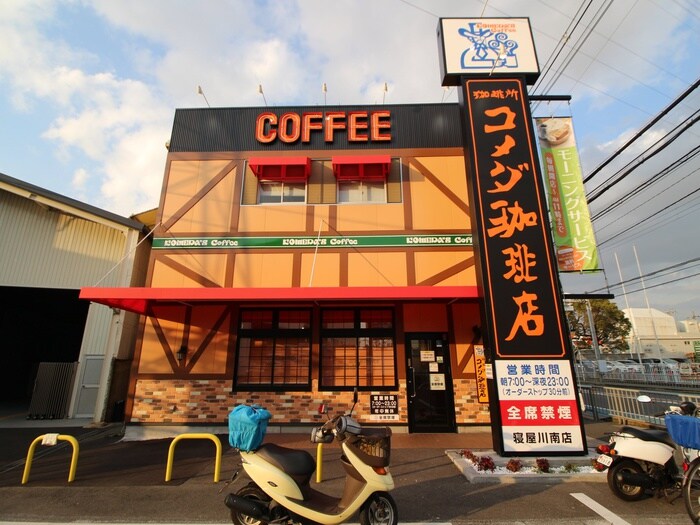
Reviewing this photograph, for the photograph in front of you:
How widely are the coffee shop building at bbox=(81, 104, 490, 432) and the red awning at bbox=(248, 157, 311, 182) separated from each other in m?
0.06

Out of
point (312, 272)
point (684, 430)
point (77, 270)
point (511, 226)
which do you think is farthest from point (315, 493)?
point (77, 270)

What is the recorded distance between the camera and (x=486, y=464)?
18.9 feet

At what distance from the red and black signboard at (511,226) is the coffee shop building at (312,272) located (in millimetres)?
1292

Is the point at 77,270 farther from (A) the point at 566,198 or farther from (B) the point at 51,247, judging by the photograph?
(A) the point at 566,198

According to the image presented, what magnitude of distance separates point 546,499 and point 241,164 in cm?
1026

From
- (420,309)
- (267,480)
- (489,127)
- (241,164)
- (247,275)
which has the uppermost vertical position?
(241,164)

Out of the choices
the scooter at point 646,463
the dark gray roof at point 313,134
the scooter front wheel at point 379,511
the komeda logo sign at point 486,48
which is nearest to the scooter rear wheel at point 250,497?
the scooter front wheel at point 379,511

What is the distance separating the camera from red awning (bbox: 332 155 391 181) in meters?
10.1

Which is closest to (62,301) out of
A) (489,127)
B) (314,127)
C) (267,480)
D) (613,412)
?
(314,127)

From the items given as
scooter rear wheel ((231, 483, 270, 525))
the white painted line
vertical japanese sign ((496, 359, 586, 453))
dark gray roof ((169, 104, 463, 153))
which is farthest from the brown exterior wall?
scooter rear wheel ((231, 483, 270, 525))

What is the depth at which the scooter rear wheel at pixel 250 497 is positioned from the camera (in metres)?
3.88

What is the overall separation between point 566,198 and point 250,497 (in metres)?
8.85

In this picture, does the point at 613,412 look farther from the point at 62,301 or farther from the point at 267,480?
the point at 62,301

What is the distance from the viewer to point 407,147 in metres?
10.7
